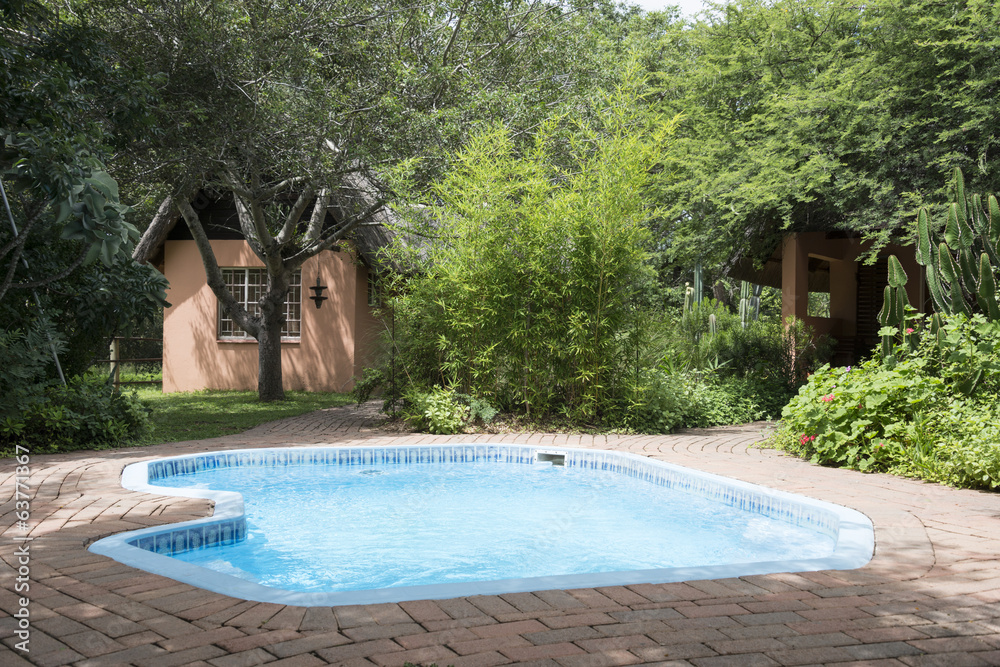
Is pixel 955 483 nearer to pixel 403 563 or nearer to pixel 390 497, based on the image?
pixel 403 563

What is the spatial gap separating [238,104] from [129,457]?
186 inches

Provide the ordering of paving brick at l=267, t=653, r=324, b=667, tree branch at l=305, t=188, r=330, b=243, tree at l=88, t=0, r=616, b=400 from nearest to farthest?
1. paving brick at l=267, t=653, r=324, b=667
2. tree at l=88, t=0, r=616, b=400
3. tree branch at l=305, t=188, r=330, b=243

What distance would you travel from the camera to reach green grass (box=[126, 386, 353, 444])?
380 inches

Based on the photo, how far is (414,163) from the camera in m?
10.1

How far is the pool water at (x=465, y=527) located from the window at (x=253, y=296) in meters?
9.42

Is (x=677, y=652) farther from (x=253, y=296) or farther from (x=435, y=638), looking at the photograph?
(x=253, y=296)

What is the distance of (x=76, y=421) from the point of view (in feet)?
25.6

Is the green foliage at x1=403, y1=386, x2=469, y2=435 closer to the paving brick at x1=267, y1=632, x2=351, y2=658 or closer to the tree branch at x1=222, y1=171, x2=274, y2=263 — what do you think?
the tree branch at x1=222, y1=171, x2=274, y2=263

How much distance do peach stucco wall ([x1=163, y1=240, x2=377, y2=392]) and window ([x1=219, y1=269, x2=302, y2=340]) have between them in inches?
8.8

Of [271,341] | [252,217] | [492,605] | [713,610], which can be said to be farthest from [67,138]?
[271,341]

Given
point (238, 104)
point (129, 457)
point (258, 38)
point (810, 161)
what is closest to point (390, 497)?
point (129, 457)

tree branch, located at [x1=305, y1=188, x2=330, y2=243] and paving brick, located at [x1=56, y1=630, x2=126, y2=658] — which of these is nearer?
Result: paving brick, located at [x1=56, y1=630, x2=126, y2=658]

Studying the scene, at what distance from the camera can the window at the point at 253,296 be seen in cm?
1702

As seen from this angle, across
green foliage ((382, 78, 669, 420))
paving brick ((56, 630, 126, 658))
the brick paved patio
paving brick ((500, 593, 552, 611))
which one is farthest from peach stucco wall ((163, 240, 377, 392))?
paving brick ((56, 630, 126, 658))
